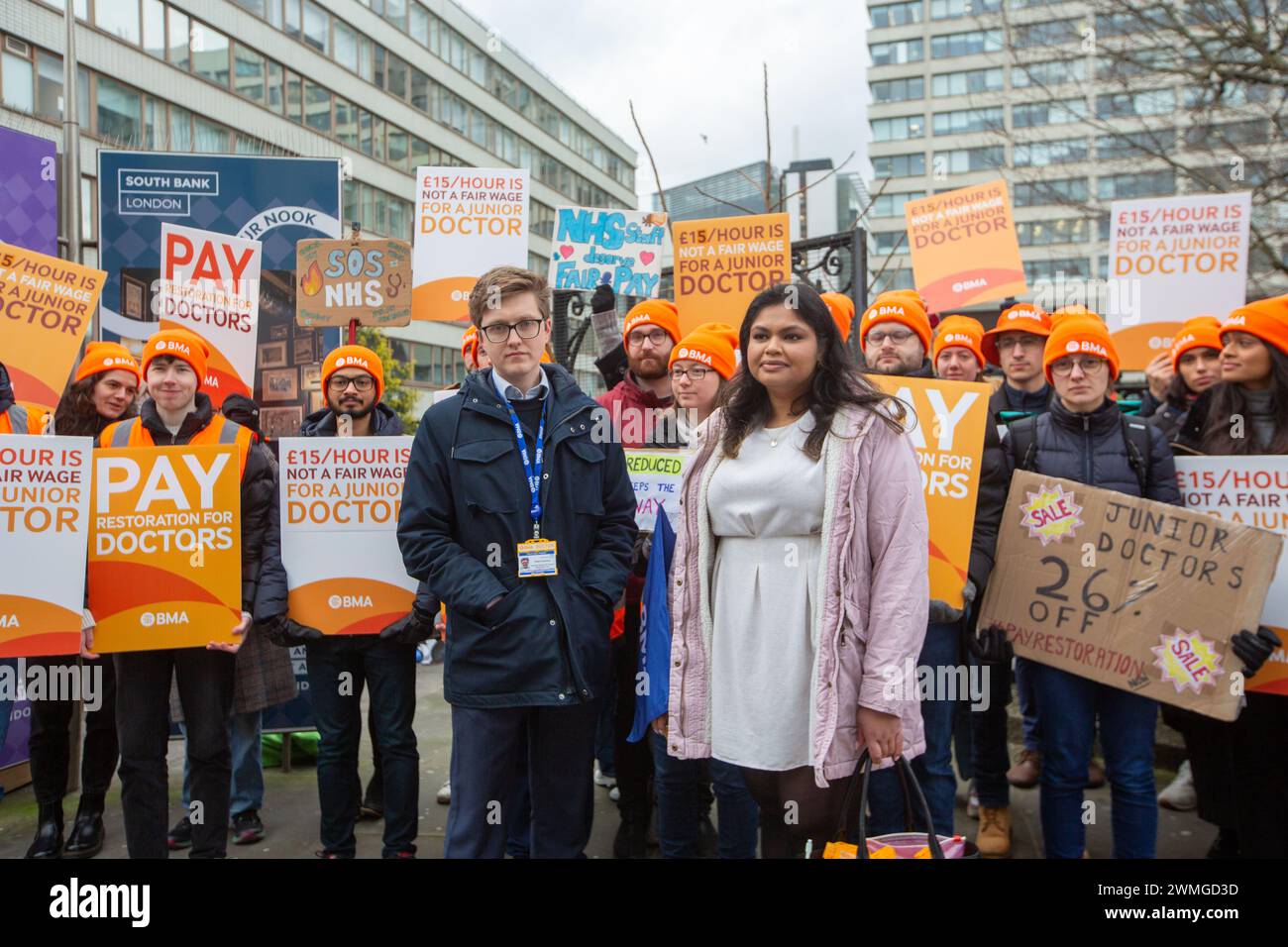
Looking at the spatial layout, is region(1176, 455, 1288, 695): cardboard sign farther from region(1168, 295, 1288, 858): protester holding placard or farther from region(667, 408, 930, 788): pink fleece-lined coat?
region(667, 408, 930, 788): pink fleece-lined coat

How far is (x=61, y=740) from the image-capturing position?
172 inches

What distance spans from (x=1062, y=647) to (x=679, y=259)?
3.52 meters

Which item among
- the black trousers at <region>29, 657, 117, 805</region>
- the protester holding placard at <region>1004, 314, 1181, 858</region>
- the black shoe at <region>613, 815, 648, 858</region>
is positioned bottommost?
the black shoe at <region>613, 815, 648, 858</region>

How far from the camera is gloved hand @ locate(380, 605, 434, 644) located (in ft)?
12.7

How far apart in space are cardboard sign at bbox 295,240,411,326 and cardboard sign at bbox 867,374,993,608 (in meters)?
3.05

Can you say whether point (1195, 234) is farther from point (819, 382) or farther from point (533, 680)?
point (533, 680)

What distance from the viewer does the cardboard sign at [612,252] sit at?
632cm

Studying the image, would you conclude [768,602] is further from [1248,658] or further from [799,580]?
[1248,658]

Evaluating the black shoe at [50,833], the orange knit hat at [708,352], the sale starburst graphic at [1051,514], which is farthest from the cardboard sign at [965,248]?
the black shoe at [50,833]

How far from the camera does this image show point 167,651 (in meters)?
3.78

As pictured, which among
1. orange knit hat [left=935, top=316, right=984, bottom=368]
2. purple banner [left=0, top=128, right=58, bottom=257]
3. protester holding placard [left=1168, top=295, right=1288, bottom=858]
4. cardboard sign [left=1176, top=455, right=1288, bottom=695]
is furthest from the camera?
purple banner [left=0, top=128, right=58, bottom=257]

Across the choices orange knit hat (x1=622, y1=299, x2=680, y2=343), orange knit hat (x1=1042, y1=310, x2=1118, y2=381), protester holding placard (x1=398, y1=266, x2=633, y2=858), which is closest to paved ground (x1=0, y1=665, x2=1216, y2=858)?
protester holding placard (x1=398, y1=266, x2=633, y2=858)

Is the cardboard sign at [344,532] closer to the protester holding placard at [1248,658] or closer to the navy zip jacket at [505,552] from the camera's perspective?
the navy zip jacket at [505,552]

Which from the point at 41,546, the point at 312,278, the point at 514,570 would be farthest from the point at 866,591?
the point at 312,278
